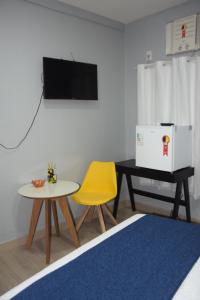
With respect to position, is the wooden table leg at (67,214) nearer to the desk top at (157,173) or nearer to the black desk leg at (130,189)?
the desk top at (157,173)

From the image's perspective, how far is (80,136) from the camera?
313 cm

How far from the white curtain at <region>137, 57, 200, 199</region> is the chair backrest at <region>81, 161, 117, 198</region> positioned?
2.47 ft

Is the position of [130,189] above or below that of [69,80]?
below

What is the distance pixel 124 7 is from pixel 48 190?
2.19m

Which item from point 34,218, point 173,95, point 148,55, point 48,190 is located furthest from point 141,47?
point 34,218

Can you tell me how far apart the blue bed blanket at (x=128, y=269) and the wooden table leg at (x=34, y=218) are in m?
1.08

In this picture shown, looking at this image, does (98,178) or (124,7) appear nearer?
(124,7)

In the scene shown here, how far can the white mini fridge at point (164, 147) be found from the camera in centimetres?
255

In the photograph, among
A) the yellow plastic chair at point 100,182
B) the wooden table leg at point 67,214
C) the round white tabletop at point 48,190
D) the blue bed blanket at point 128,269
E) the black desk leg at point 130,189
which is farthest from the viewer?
the black desk leg at point 130,189

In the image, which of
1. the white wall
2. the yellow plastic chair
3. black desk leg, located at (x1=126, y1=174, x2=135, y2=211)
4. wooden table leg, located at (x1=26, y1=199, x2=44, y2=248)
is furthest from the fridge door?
wooden table leg, located at (x1=26, y1=199, x2=44, y2=248)

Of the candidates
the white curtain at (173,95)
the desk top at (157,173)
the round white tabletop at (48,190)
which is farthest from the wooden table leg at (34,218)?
the white curtain at (173,95)

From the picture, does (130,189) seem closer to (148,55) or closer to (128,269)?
(148,55)

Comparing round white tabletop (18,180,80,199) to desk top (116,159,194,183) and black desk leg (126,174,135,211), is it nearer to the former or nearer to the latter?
desk top (116,159,194,183)

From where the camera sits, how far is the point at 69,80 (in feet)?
9.37
